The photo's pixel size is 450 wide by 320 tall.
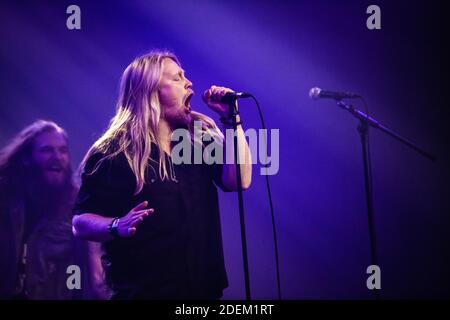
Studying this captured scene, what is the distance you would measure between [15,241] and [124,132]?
1567mm

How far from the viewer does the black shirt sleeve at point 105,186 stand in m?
1.92

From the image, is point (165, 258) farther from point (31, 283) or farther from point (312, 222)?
point (312, 222)

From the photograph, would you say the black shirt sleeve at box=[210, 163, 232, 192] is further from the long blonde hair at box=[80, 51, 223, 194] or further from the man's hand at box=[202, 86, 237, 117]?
the man's hand at box=[202, 86, 237, 117]

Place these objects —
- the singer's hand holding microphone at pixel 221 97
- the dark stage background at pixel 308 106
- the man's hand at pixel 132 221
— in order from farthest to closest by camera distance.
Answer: the dark stage background at pixel 308 106 → the singer's hand holding microphone at pixel 221 97 → the man's hand at pixel 132 221

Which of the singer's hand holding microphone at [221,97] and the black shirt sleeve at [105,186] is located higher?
the singer's hand holding microphone at [221,97]

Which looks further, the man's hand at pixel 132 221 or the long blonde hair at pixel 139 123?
the long blonde hair at pixel 139 123

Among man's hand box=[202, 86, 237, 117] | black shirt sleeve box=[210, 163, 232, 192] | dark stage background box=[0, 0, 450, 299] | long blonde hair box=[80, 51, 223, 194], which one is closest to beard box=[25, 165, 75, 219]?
dark stage background box=[0, 0, 450, 299]

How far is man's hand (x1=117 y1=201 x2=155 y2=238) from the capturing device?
167 centimetres

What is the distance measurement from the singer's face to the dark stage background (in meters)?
1.19

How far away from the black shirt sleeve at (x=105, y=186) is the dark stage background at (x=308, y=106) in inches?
57.1

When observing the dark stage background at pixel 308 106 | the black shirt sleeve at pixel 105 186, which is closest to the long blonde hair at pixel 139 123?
the black shirt sleeve at pixel 105 186

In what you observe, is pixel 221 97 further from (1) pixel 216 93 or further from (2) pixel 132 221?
(2) pixel 132 221

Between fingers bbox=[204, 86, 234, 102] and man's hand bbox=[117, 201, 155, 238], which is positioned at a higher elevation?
fingers bbox=[204, 86, 234, 102]

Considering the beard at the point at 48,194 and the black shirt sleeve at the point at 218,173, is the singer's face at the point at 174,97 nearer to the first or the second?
the black shirt sleeve at the point at 218,173
